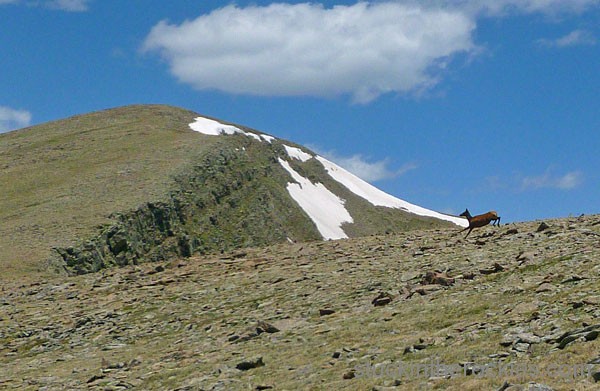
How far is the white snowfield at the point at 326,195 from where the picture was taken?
379 feet

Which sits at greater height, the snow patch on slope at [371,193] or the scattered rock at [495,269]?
the snow patch on slope at [371,193]

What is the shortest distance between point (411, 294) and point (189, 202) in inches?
2789


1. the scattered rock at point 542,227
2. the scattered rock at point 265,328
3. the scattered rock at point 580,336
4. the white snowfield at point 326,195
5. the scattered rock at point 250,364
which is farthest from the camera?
the white snowfield at point 326,195

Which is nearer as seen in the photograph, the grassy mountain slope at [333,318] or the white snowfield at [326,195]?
the grassy mountain slope at [333,318]

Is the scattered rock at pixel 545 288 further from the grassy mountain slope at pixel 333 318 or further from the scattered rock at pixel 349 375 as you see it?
the scattered rock at pixel 349 375

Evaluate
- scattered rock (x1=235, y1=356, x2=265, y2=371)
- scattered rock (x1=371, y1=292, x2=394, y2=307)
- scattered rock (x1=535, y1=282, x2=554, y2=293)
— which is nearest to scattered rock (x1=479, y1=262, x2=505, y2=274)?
scattered rock (x1=371, y1=292, x2=394, y2=307)

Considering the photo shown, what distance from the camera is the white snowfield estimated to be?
115500mm

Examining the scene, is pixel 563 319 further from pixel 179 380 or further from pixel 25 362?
pixel 25 362

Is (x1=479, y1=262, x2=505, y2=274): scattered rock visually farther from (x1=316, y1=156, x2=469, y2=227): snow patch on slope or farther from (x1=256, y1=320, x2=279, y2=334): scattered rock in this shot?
(x1=316, y1=156, x2=469, y2=227): snow patch on slope

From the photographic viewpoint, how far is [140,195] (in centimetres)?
8144

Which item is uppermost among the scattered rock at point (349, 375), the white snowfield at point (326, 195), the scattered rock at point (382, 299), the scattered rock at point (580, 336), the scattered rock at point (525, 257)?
the white snowfield at point (326, 195)

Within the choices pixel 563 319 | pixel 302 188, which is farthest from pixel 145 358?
pixel 302 188

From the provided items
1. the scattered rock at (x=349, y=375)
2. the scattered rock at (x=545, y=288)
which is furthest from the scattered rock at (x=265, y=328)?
the scattered rock at (x=545, y=288)

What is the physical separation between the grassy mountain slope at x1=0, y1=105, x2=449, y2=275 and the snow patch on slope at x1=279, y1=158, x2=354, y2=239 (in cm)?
216
